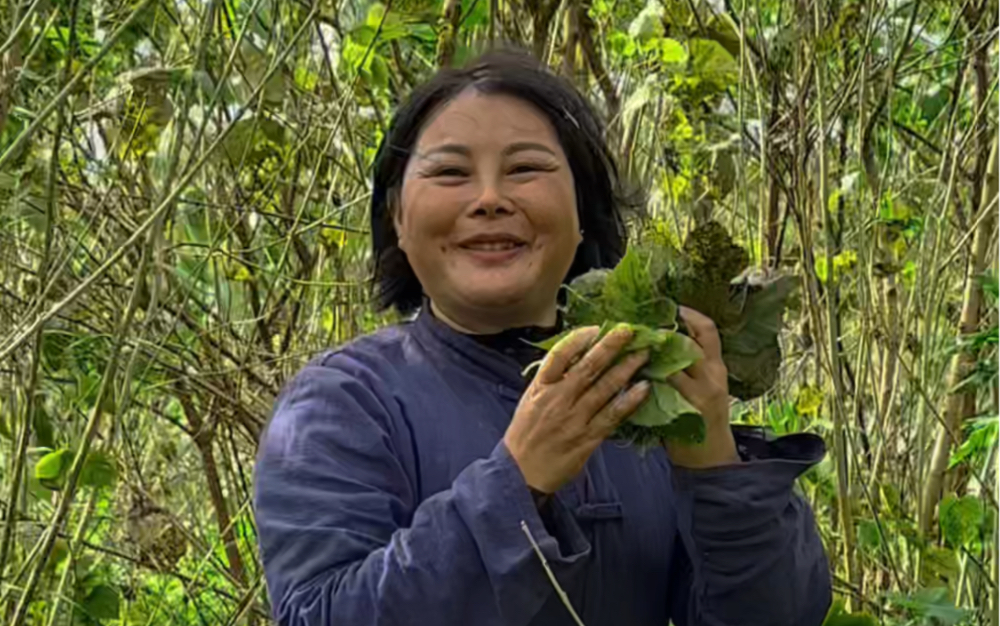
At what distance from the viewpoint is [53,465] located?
159 cm

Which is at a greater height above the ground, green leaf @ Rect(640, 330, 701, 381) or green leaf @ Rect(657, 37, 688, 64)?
green leaf @ Rect(657, 37, 688, 64)

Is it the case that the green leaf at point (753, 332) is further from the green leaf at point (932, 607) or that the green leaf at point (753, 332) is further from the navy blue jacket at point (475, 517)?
the green leaf at point (932, 607)

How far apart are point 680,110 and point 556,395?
1234 mm

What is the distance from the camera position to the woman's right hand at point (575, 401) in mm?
818

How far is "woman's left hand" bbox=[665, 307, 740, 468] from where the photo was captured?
855 millimetres

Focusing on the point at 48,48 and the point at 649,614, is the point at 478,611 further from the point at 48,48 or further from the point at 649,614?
the point at 48,48

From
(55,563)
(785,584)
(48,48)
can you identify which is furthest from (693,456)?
(55,563)

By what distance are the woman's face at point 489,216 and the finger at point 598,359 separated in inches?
7.3

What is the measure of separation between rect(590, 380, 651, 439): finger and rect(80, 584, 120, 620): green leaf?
116cm

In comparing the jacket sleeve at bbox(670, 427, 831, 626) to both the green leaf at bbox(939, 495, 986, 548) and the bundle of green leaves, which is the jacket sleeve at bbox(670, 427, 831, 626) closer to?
the bundle of green leaves

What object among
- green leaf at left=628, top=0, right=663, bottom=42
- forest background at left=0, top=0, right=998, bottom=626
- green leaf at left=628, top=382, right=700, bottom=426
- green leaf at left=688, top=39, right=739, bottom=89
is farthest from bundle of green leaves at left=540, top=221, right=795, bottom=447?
green leaf at left=688, top=39, right=739, bottom=89

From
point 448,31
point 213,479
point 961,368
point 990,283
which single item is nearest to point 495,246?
point 448,31

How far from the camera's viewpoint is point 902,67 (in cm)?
208

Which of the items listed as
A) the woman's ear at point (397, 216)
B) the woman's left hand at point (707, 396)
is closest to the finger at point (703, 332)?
the woman's left hand at point (707, 396)
